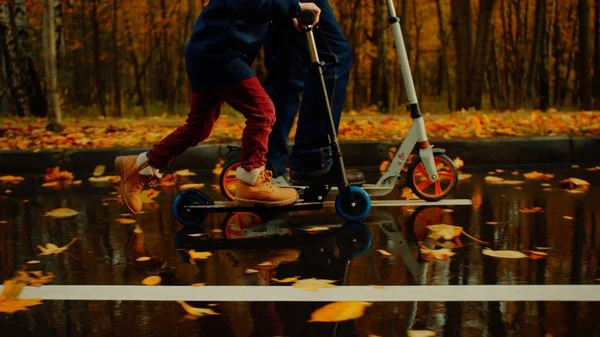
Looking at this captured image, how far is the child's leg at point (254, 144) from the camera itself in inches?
205

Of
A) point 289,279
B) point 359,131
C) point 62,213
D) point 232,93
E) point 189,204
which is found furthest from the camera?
point 359,131

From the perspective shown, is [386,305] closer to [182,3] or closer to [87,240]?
[87,240]

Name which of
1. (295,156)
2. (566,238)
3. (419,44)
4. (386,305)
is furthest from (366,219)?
(419,44)

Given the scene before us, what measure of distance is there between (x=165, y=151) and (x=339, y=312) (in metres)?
2.23

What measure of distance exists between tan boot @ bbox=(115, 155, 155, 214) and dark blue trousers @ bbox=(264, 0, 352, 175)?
0.90 m

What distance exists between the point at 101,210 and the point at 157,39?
19.7 metres

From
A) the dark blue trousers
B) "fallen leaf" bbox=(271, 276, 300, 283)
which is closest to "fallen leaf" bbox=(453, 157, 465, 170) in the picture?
the dark blue trousers

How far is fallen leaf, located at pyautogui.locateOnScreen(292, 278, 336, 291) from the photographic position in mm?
3943

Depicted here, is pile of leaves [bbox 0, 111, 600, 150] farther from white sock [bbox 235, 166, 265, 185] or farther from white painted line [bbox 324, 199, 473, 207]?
white sock [bbox 235, 166, 265, 185]

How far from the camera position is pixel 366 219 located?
5.72m

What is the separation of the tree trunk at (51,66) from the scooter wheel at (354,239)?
629 centimetres

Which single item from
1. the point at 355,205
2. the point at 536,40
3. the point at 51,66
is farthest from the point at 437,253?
the point at 536,40

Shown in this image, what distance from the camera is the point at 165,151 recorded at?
546 centimetres

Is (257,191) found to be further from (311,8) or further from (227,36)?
(311,8)
